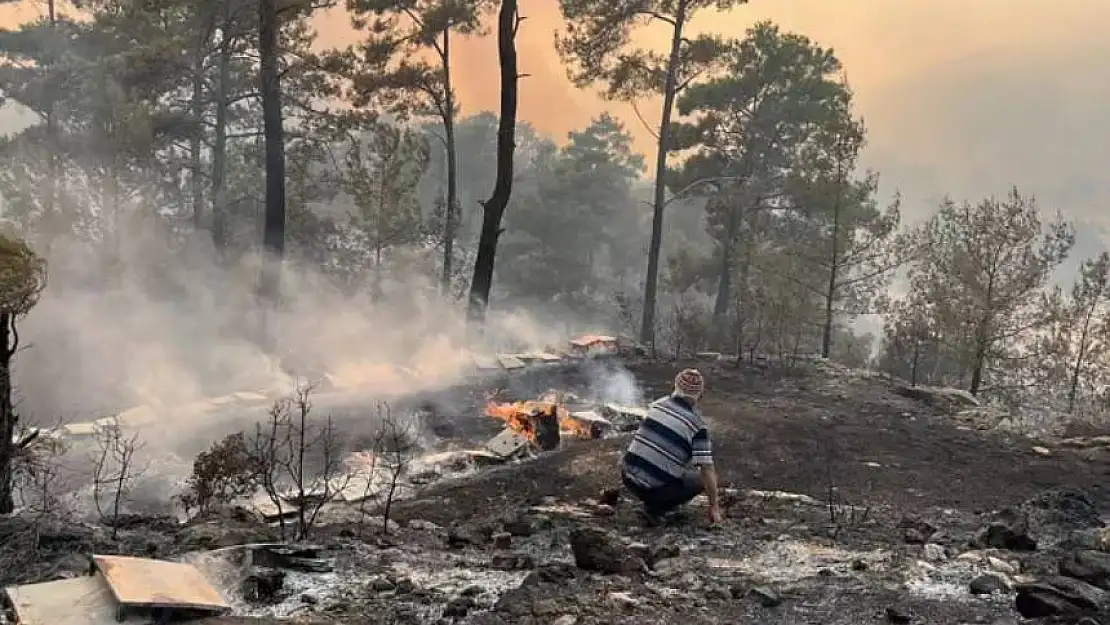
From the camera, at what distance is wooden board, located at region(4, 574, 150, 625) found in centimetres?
359

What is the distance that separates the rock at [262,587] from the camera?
429cm

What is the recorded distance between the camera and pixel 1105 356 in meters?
17.9

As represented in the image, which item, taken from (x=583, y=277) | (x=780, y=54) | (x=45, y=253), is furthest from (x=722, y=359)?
(x=583, y=277)

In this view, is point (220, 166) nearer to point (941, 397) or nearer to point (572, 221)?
point (941, 397)

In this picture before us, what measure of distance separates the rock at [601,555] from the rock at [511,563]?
31 cm

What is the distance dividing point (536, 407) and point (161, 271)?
1643cm

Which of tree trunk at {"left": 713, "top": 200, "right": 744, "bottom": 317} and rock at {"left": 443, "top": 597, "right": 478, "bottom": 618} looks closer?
rock at {"left": 443, "top": 597, "right": 478, "bottom": 618}

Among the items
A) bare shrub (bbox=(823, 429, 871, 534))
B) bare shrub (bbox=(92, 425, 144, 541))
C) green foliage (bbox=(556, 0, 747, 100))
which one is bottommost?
bare shrub (bbox=(92, 425, 144, 541))

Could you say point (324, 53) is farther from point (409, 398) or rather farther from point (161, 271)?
point (409, 398)

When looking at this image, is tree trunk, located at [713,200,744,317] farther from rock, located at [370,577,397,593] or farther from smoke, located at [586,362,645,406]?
rock, located at [370,577,397,593]

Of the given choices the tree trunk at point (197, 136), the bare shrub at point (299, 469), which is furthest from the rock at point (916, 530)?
the tree trunk at point (197, 136)

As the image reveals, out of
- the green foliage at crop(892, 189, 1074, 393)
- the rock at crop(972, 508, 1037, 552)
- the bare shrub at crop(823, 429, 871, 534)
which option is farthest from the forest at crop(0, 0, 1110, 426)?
the rock at crop(972, 508, 1037, 552)

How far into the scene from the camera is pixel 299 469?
22.2 feet

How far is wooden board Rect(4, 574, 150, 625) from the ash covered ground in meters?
0.49
